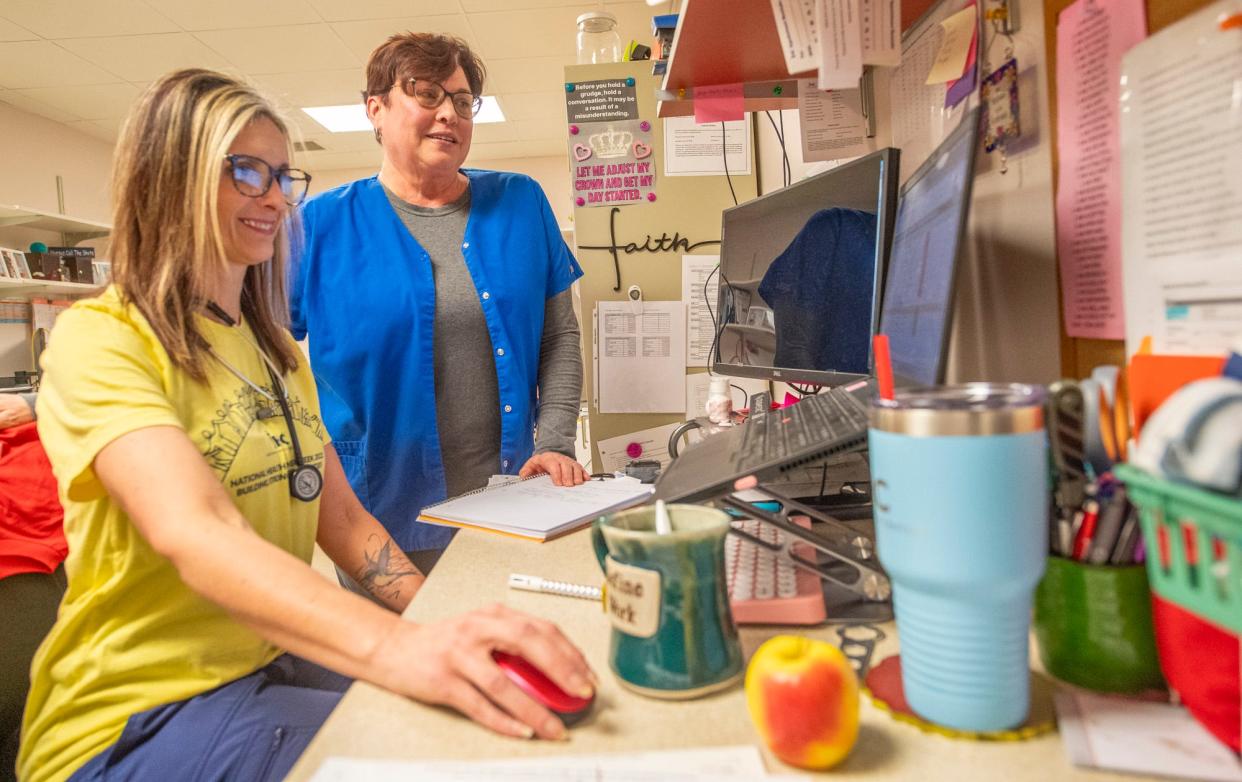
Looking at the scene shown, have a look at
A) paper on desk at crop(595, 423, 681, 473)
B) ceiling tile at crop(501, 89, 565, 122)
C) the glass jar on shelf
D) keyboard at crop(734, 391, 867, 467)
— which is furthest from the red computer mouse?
ceiling tile at crop(501, 89, 565, 122)

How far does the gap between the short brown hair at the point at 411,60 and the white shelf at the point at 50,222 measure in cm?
382

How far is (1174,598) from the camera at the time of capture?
42 centimetres

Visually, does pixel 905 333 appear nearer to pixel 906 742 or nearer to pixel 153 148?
pixel 906 742

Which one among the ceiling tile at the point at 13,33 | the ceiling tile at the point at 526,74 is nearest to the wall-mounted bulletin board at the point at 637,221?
the ceiling tile at the point at 526,74

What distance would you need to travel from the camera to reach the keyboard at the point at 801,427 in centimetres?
66

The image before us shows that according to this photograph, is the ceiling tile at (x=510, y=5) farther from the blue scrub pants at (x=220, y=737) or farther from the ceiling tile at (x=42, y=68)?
the blue scrub pants at (x=220, y=737)

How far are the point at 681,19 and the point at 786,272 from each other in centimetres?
44

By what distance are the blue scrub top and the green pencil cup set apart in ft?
4.23

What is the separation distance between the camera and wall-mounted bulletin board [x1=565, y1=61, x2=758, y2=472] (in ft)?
7.21

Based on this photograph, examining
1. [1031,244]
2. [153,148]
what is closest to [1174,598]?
[1031,244]

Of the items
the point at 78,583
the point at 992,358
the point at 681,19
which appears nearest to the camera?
the point at 78,583

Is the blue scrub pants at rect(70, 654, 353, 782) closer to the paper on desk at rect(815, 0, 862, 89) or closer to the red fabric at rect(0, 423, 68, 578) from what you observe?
the red fabric at rect(0, 423, 68, 578)

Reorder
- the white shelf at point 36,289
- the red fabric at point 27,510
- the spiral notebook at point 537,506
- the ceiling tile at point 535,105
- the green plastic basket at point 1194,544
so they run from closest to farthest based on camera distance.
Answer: the green plastic basket at point 1194,544 < the spiral notebook at point 537,506 < the red fabric at point 27,510 < the white shelf at point 36,289 < the ceiling tile at point 535,105

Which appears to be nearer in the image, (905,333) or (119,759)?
(119,759)
